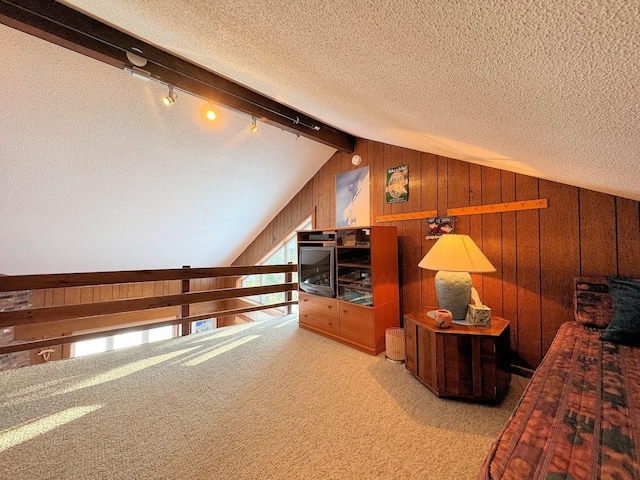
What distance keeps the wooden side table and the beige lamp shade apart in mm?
468

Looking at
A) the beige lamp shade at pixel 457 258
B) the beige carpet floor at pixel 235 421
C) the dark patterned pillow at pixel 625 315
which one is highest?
the beige lamp shade at pixel 457 258

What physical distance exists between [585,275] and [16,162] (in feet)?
16.4

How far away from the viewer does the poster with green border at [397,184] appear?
10.4 ft

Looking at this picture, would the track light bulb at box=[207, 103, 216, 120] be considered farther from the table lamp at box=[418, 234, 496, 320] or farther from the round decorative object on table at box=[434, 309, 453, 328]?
A: the round decorative object on table at box=[434, 309, 453, 328]

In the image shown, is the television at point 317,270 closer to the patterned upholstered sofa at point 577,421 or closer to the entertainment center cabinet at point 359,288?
the entertainment center cabinet at point 359,288

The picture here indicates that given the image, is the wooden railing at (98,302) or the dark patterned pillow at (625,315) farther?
the wooden railing at (98,302)

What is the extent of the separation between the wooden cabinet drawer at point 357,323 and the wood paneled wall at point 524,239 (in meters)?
0.61

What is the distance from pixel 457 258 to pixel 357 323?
1332 millimetres

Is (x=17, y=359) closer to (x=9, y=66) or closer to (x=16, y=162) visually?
(x=16, y=162)

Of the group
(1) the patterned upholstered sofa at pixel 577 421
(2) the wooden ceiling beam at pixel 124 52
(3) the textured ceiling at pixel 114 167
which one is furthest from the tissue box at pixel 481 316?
(3) the textured ceiling at pixel 114 167

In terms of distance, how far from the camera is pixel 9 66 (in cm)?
185

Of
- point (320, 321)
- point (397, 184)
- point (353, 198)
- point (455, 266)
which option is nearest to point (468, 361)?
point (455, 266)

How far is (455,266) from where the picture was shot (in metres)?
1.99

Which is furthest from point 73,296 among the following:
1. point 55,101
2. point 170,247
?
point 55,101
